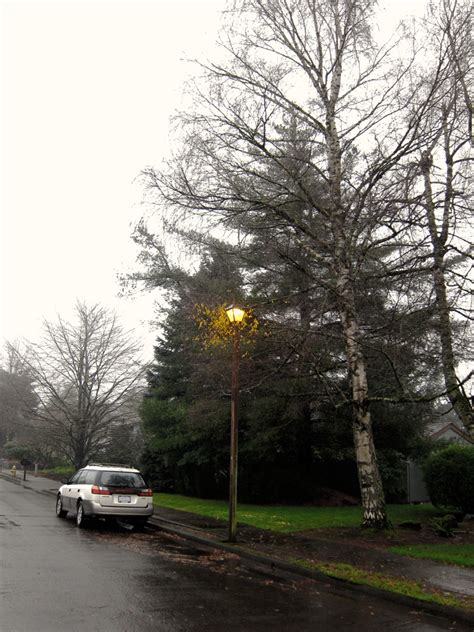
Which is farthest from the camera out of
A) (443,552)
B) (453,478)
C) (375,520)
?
(453,478)

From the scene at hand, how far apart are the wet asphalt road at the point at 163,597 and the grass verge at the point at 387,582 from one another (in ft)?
0.85

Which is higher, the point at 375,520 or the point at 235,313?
the point at 235,313

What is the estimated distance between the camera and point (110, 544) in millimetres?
11422

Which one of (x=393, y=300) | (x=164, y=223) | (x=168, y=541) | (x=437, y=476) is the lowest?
(x=168, y=541)

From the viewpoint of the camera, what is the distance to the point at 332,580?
27.7ft

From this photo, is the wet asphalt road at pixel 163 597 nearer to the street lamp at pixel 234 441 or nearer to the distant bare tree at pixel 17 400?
the street lamp at pixel 234 441

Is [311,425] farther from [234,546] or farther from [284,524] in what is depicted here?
[234,546]

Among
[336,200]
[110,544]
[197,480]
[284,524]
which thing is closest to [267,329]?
[336,200]

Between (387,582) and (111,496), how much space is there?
755cm

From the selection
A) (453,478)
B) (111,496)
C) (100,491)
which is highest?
(453,478)

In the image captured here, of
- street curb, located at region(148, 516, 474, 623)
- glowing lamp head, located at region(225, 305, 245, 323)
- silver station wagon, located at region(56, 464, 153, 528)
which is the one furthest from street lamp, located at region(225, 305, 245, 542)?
silver station wagon, located at region(56, 464, 153, 528)

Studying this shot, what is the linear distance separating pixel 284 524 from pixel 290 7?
42.9 feet

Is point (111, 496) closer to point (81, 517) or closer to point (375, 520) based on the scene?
point (81, 517)

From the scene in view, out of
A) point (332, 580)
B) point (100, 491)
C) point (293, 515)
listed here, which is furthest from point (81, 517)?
point (332, 580)
